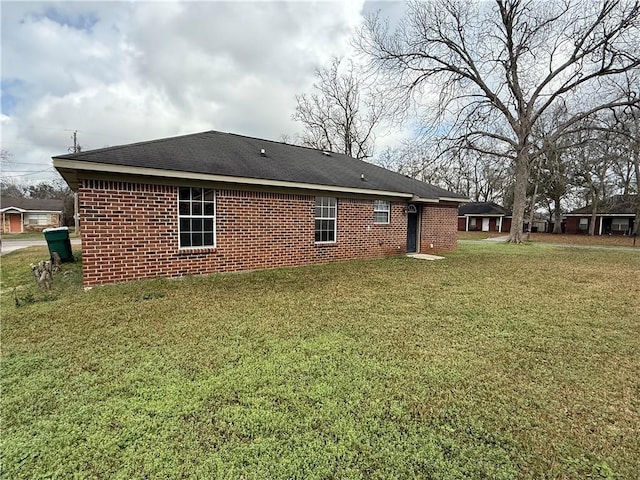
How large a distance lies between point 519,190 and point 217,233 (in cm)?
1809

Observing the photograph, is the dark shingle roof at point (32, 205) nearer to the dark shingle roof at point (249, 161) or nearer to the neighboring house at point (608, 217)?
the dark shingle roof at point (249, 161)

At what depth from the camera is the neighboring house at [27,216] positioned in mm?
35625

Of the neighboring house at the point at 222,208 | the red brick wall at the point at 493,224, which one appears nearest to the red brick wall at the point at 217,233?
the neighboring house at the point at 222,208

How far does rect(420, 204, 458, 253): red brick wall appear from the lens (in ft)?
45.5

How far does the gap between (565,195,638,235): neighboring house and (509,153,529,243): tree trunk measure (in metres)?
21.7

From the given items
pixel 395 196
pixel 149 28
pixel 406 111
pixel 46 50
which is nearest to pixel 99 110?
pixel 149 28

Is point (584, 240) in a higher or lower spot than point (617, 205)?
lower

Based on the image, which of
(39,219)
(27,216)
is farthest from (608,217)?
(27,216)

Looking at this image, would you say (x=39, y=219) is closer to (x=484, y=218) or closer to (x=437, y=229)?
(x=437, y=229)

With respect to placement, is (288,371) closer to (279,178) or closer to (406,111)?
(279,178)

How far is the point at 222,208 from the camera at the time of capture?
823 cm

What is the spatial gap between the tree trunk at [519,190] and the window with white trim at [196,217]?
1672 centimetres

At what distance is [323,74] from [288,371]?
30.4 metres

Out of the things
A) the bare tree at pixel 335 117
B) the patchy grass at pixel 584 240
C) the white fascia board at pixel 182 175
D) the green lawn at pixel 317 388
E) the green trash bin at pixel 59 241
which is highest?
the bare tree at pixel 335 117
